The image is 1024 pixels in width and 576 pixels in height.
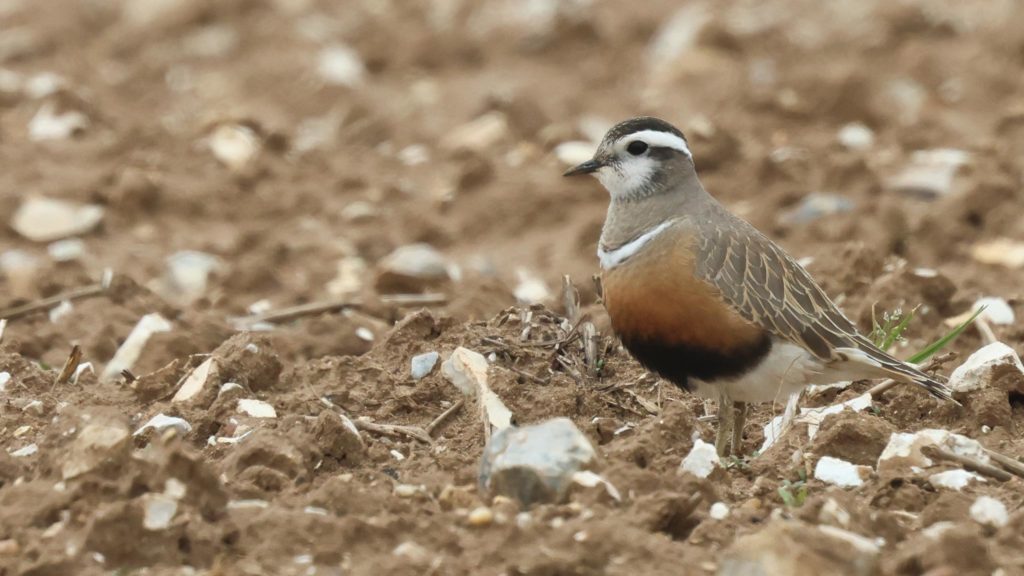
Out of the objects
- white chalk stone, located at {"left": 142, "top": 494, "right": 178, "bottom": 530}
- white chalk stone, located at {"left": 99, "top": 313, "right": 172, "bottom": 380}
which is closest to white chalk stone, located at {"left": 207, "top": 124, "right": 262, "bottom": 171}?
white chalk stone, located at {"left": 99, "top": 313, "right": 172, "bottom": 380}

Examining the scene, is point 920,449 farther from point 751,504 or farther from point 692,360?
point 692,360

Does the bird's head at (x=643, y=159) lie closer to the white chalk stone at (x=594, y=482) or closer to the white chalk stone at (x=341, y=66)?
the white chalk stone at (x=594, y=482)

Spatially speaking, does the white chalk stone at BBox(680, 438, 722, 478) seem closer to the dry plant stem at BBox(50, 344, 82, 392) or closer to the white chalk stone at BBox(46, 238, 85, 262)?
the dry plant stem at BBox(50, 344, 82, 392)

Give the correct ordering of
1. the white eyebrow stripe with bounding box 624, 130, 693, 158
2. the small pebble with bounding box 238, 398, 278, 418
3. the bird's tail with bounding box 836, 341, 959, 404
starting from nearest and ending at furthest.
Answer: the bird's tail with bounding box 836, 341, 959, 404 → the small pebble with bounding box 238, 398, 278, 418 → the white eyebrow stripe with bounding box 624, 130, 693, 158

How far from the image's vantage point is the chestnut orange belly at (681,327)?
5707 millimetres

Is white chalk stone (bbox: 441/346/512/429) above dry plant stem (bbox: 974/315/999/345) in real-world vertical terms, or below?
below

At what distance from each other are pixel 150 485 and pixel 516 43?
9300 mm

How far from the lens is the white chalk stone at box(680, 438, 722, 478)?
5.21m

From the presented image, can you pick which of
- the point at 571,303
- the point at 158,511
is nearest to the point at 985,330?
the point at 571,303

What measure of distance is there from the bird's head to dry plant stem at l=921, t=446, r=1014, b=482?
1648 mm

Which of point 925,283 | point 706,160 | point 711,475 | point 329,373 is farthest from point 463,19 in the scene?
point 711,475

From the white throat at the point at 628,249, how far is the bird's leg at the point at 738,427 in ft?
2.21

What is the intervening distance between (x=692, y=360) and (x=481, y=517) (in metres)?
1.41

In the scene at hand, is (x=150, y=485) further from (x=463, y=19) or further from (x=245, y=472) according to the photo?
(x=463, y=19)
